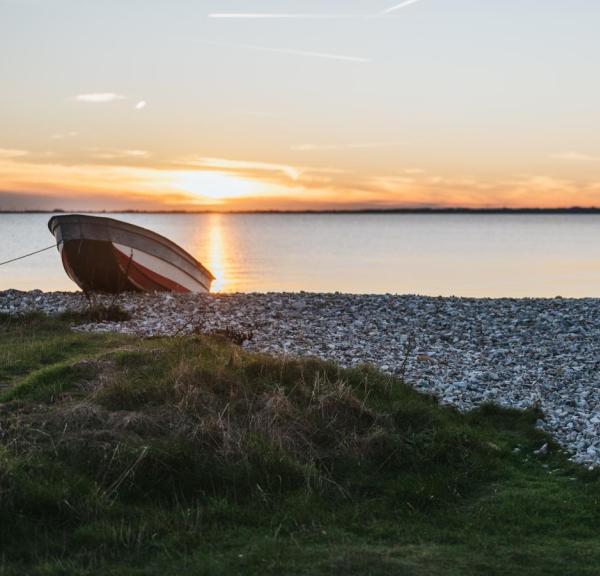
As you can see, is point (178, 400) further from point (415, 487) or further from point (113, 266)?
point (113, 266)

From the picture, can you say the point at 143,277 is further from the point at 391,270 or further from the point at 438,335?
the point at 391,270

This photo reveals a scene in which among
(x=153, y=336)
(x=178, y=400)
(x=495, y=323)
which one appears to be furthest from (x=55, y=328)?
(x=495, y=323)

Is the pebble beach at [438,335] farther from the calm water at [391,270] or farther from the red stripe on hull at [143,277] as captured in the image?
the calm water at [391,270]

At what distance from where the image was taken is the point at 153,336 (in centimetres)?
1515

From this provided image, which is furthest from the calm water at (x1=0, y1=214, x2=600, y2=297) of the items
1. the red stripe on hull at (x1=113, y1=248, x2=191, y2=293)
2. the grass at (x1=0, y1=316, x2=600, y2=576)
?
the grass at (x1=0, y1=316, x2=600, y2=576)

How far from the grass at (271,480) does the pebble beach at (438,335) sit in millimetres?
1095

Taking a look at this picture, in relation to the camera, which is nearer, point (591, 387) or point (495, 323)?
point (591, 387)

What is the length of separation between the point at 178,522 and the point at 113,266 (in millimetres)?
16971

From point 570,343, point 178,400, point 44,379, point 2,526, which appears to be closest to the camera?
point 2,526

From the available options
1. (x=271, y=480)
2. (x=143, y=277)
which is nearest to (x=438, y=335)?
(x=271, y=480)

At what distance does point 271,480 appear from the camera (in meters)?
7.87

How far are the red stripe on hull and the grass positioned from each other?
12581mm

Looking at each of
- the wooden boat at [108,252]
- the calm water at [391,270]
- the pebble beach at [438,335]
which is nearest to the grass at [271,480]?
the pebble beach at [438,335]

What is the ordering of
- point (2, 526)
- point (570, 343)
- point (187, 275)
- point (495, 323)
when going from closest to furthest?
point (2, 526), point (570, 343), point (495, 323), point (187, 275)
